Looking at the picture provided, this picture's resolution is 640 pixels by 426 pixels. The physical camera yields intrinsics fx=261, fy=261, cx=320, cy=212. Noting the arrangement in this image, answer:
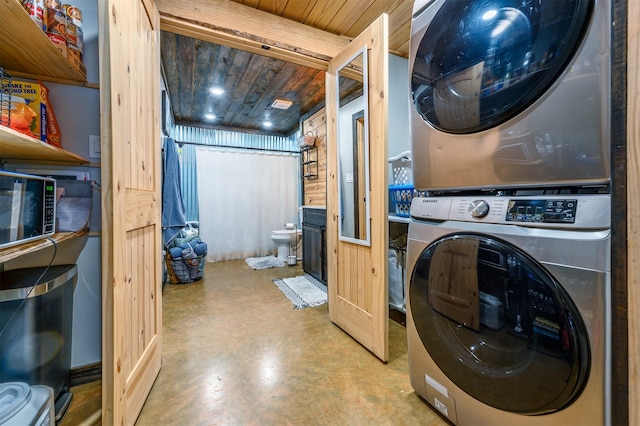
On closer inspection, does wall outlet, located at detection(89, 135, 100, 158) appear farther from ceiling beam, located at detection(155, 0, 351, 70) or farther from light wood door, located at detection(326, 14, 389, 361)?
light wood door, located at detection(326, 14, 389, 361)

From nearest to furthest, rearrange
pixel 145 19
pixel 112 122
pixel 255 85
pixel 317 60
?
pixel 112 122, pixel 145 19, pixel 317 60, pixel 255 85

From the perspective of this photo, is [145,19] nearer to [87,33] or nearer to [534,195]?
[87,33]

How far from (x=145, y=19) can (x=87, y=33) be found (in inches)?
14.9

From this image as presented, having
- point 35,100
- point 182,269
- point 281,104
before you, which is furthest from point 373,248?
point 281,104

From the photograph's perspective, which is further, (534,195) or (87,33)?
(87,33)

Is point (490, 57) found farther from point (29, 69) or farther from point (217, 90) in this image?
point (217, 90)

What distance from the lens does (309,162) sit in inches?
163

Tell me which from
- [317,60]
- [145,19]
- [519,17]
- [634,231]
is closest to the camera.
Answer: [634,231]

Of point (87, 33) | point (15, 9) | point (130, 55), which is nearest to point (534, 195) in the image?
point (130, 55)

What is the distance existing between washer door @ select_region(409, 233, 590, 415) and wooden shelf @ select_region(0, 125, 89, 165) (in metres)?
1.48

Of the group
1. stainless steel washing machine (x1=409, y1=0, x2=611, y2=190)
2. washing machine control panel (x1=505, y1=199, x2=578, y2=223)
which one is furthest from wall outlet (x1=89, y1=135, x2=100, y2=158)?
washing machine control panel (x1=505, y1=199, x2=578, y2=223)

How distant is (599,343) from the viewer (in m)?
0.67

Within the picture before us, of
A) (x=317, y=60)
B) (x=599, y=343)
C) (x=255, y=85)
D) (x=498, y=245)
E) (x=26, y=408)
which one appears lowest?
(x=26, y=408)

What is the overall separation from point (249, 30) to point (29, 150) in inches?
55.1
